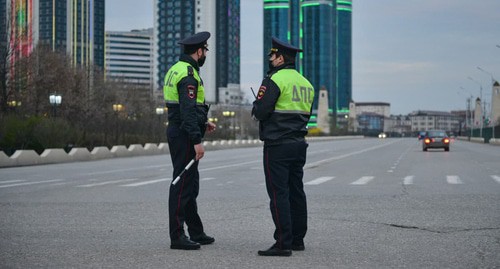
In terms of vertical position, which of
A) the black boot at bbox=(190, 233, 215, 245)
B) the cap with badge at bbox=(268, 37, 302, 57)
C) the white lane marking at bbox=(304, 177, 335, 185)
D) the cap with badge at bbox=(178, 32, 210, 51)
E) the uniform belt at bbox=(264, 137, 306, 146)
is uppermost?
the cap with badge at bbox=(178, 32, 210, 51)

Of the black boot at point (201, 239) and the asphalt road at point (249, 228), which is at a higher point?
the black boot at point (201, 239)

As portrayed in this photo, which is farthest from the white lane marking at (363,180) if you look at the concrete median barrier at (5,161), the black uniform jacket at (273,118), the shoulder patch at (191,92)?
the concrete median barrier at (5,161)

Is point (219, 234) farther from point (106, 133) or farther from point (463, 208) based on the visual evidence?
point (106, 133)

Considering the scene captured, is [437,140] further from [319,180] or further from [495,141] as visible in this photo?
[319,180]

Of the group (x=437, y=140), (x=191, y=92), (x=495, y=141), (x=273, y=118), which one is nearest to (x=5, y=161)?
(x=191, y=92)

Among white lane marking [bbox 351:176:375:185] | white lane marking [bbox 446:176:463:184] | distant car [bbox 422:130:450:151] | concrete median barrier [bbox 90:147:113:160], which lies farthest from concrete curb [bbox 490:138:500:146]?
white lane marking [bbox 351:176:375:185]

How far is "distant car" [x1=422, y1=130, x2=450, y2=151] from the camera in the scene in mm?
55778

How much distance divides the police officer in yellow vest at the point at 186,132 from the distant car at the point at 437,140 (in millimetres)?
48764

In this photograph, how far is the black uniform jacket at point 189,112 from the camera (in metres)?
8.20

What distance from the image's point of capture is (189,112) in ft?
26.9

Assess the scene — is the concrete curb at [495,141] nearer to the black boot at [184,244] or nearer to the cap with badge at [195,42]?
the cap with badge at [195,42]

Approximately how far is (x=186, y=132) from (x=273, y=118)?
968 millimetres

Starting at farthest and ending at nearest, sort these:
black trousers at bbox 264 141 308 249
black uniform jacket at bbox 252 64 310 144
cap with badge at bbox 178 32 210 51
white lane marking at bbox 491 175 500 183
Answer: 1. white lane marking at bbox 491 175 500 183
2. cap with badge at bbox 178 32 210 51
3. black uniform jacket at bbox 252 64 310 144
4. black trousers at bbox 264 141 308 249

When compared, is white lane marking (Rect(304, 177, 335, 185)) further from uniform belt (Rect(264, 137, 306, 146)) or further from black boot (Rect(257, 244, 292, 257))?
black boot (Rect(257, 244, 292, 257))
